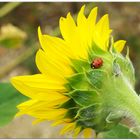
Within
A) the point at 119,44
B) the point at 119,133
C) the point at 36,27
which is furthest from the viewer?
the point at 36,27

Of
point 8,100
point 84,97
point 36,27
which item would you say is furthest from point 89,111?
point 36,27

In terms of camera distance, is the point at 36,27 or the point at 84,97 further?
the point at 36,27

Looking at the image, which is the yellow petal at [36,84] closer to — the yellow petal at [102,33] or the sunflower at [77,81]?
the sunflower at [77,81]

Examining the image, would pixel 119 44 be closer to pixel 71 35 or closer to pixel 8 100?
pixel 71 35

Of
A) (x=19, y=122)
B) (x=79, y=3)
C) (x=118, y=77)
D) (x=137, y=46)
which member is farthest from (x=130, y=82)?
(x=79, y=3)

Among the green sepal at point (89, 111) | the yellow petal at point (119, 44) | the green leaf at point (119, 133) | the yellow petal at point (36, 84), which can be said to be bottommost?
the green leaf at point (119, 133)

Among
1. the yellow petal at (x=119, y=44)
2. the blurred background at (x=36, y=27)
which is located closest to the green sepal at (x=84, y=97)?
the yellow petal at (x=119, y=44)

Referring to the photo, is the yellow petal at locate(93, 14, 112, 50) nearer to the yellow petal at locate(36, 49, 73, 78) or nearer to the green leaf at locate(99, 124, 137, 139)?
the yellow petal at locate(36, 49, 73, 78)

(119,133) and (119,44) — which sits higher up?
(119,44)
